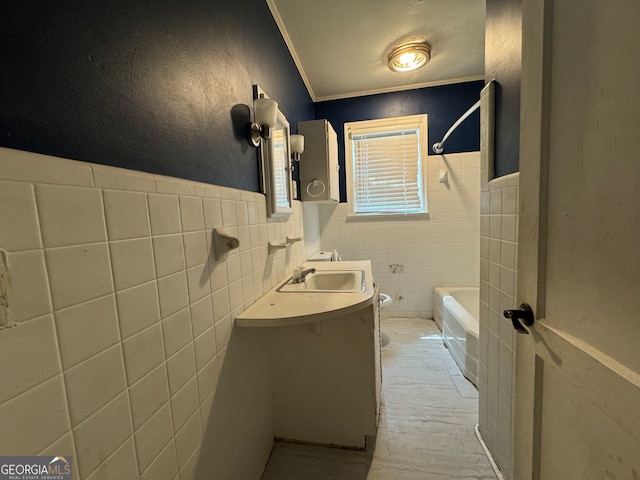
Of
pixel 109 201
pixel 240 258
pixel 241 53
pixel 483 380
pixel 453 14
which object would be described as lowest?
pixel 483 380

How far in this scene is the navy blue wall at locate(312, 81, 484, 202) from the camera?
268 cm

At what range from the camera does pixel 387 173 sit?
292 cm

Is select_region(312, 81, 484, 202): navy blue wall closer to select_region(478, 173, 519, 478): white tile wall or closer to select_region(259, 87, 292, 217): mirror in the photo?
select_region(259, 87, 292, 217): mirror

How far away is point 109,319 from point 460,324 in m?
2.23

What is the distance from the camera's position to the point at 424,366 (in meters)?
2.12

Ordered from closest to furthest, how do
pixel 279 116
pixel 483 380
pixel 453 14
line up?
pixel 483 380
pixel 279 116
pixel 453 14

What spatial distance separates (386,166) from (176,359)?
2.72m

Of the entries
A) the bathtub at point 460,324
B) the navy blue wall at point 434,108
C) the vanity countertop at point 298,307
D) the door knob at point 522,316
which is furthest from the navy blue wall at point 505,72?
the navy blue wall at point 434,108

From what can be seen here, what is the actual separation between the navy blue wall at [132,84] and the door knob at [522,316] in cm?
111

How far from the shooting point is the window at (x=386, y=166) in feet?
9.26

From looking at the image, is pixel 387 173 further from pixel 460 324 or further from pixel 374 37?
pixel 460 324

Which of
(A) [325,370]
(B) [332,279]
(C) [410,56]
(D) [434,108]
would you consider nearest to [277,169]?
(B) [332,279]

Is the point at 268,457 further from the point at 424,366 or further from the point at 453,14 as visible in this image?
the point at 453,14

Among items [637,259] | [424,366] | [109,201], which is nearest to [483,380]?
[424,366]
